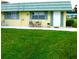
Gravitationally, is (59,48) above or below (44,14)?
below

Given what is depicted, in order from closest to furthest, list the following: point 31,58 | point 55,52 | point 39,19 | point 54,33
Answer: point 31,58 < point 55,52 < point 54,33 < point 39,19

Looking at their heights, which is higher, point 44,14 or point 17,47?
point 44,14

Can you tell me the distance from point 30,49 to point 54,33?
4.23ft

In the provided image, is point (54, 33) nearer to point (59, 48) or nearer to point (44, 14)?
point (59, 48)

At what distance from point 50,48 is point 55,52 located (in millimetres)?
190

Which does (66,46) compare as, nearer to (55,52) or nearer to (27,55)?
(55,52)

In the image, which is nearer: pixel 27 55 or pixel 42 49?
pixel 27 55

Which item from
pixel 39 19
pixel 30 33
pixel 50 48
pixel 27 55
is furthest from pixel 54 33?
pixel 39 19

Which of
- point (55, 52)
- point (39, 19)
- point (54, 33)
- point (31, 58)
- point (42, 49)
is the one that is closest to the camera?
point (31, 58)

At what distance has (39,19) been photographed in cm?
620

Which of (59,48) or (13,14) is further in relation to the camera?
(13,14)

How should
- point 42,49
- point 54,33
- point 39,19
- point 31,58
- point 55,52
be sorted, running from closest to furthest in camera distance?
point 31,58 → point 55,52 → point 42,49 → point 54,33 → point 39,19

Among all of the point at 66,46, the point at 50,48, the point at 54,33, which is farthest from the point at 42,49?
the point at 54,33

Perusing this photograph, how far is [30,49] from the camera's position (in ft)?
7.32
